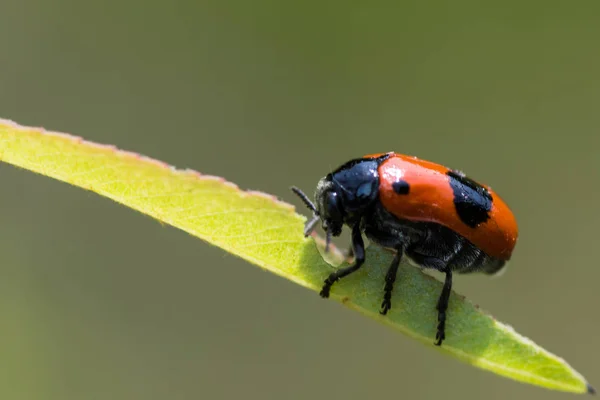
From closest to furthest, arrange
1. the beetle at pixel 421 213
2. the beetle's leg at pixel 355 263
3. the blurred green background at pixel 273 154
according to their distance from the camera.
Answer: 1. the beetle's leg at pixel 355 263
2. the beetle at pixel 421 213
3. the blurred green background at pixel 273 154

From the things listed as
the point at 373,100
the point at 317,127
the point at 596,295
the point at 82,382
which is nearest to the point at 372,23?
the point at 373,100

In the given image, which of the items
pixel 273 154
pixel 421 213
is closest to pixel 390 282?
pixel 421 213

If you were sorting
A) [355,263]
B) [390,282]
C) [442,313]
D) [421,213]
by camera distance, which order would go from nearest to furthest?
[442,313], [390,282], [355,263], [421,213]

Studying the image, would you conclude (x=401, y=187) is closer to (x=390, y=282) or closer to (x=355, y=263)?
(x=355, y=263)

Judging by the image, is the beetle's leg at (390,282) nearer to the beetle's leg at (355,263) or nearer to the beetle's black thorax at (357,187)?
the beetle's leg at (355,263)

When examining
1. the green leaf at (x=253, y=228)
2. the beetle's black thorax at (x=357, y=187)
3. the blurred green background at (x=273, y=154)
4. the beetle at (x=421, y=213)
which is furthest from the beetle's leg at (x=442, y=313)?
the blurred green background at (x=273, y=154)

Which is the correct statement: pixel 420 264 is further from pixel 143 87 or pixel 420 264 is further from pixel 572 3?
pixel 572 3
